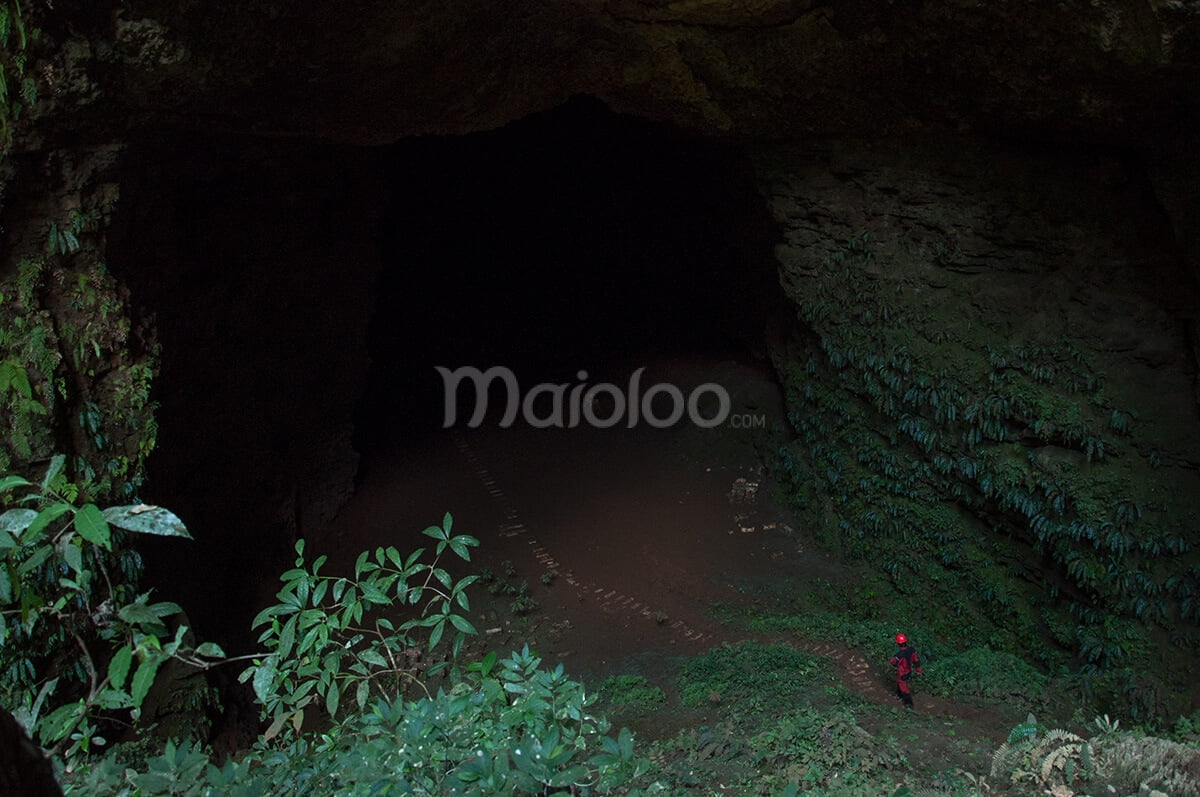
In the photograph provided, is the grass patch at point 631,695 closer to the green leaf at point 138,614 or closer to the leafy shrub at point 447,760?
the leafy shrub at point 447,760

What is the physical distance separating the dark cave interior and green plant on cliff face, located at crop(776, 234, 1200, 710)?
2321mm

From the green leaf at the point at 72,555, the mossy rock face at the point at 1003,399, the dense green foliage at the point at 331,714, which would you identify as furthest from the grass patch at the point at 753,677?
the green leaf at the point at 72,555

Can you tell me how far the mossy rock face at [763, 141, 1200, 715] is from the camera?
21.5 ft

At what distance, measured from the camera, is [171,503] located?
7539mm

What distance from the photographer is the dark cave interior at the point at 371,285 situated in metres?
7.66

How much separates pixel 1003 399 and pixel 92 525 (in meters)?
7.21

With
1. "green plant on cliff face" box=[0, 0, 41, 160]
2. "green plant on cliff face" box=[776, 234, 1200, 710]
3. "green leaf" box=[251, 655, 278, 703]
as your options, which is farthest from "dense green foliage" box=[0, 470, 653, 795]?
"green plant on cliff face" box=[776, 234, 1200, 710]

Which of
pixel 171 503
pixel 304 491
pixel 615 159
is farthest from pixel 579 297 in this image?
pixel 171 503

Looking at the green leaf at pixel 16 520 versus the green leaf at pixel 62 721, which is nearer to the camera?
the green leaf at pixel 16 520

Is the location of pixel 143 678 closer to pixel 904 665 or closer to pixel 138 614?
pixel 138 614

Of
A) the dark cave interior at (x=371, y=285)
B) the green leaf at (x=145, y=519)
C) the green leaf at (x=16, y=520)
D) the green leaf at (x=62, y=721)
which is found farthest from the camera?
the dark cave interior at (x=371, y=285)

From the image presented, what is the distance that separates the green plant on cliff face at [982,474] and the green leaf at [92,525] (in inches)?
278

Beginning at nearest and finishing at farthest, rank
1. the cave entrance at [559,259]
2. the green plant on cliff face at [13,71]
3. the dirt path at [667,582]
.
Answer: the green plant on cliff face at [13,71], the dirt path at [667,582], the cave entrance at [559,259]

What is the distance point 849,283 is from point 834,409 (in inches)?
57.6
